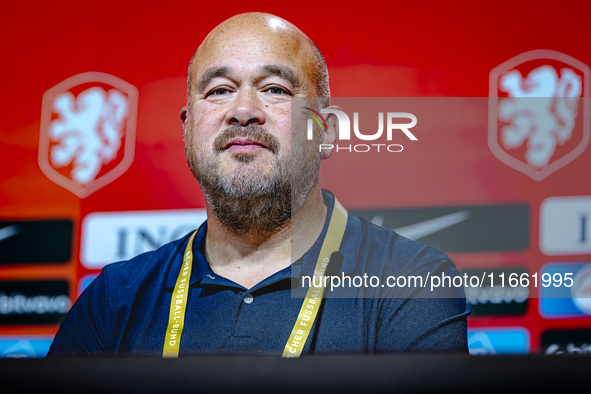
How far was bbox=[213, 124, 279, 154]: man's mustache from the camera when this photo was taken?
130cm

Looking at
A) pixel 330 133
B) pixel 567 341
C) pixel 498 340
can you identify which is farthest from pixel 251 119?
pixel 567 341

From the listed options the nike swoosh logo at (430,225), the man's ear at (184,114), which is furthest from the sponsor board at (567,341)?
the man's ear at (184,114)

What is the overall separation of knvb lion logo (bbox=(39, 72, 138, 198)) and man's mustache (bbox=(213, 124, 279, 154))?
1.40ft

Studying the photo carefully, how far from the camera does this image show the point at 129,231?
1.53 m

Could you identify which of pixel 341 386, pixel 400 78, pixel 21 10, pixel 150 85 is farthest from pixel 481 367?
pixel 21 10

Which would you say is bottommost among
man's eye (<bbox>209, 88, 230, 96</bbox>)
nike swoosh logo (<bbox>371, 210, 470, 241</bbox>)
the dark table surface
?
the dark table surface

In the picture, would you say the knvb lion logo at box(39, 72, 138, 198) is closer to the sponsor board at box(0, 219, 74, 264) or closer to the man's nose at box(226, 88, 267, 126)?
the sponsor board at box(0, 219, 74, 264)

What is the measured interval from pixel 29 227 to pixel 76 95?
0.49m

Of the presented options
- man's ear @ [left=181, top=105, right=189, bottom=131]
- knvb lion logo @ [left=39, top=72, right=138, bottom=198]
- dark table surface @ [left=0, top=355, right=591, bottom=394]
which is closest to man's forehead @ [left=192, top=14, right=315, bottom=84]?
man's ear @ [left=181, top=105, right=189, bottom=131]

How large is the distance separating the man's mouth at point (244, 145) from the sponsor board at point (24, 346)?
925 mm

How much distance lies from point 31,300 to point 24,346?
156 millimetres

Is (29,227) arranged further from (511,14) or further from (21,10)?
(511,14)

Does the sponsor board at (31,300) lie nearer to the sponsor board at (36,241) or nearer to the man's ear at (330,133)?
the sponsor board at (36,241)

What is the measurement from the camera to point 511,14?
1535 mm
